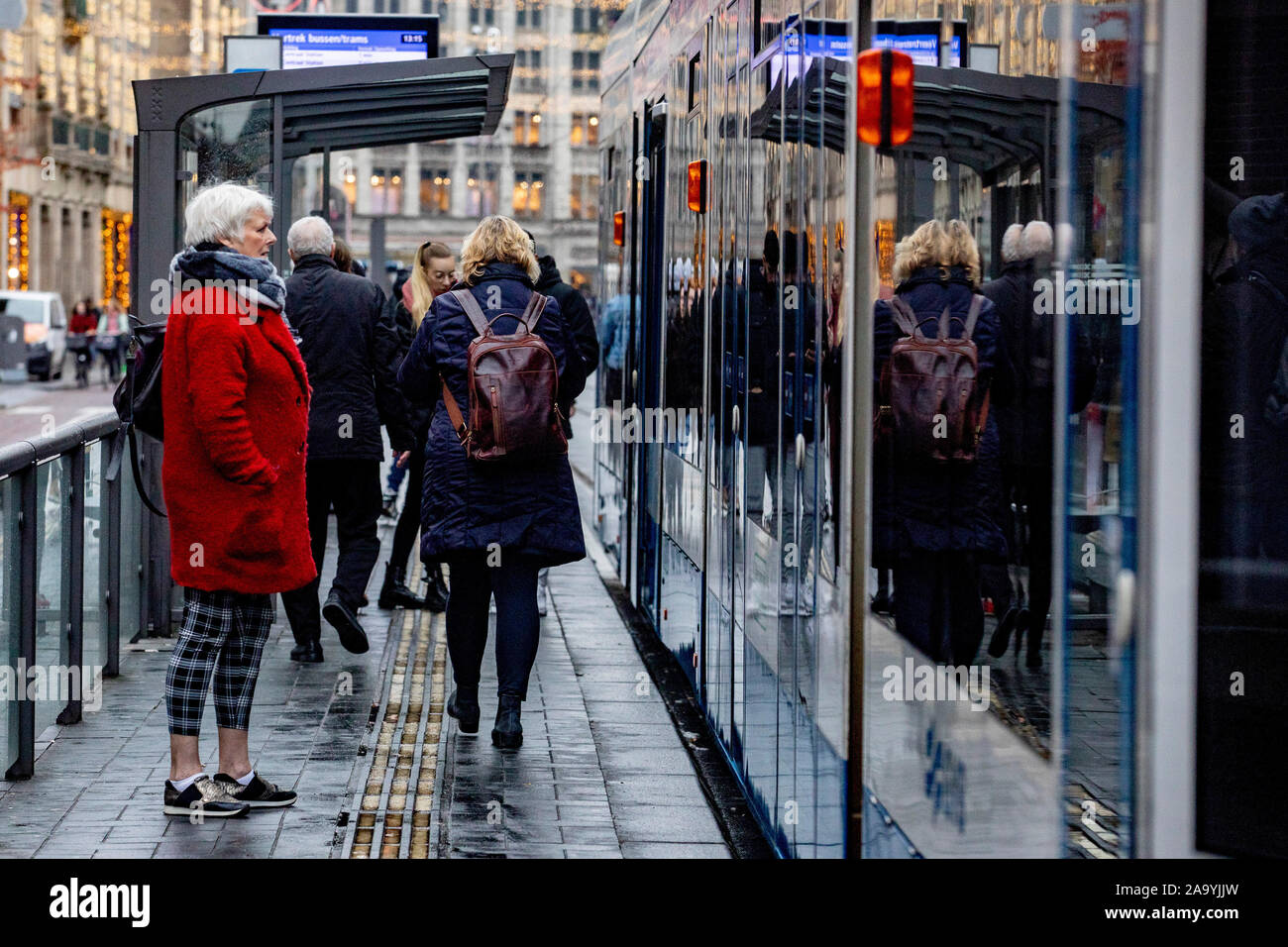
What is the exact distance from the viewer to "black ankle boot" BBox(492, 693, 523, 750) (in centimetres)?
687

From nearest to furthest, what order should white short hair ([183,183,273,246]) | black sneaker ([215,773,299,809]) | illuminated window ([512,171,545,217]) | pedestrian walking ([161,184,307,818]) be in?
1. pedestrian walking ([161,184,307,818])
2. white short hair ([183,183,273,246])
3. black sneaker ([215,773,299,809])
4. illuminated window ([512,171,545,217])

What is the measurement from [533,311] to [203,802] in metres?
2.01

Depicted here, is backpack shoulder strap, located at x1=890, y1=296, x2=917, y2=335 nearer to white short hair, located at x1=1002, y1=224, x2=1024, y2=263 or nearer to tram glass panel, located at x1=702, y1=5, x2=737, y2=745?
white short hair, located at x1=1002, y1=224, x2=1024, y2=263

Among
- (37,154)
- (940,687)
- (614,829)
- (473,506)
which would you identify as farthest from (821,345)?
(37,154)

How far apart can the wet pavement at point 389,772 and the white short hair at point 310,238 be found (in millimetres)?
1844

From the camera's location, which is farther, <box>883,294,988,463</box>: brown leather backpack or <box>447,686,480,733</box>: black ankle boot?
<box>447,686,480,733</box>: black ankle boot

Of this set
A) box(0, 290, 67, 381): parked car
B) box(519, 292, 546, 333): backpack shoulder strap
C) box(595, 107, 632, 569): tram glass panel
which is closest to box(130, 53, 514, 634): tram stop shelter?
box(595, 107, 632, 569): tram glass panel

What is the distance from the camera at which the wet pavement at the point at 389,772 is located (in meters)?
5.57

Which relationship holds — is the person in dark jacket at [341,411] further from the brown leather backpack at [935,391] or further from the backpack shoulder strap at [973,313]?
the backpack shoulder strap at [973,313]

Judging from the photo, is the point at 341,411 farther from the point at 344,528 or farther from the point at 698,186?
the point at 698,186

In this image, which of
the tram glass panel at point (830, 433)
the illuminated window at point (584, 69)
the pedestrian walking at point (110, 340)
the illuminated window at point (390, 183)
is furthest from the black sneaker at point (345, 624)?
the illuminated window at point (584, 69)

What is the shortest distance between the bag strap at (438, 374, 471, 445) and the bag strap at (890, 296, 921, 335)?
3.09 m

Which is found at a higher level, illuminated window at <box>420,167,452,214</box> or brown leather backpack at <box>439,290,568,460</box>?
illuminated window at <box>420,167,452,214</box>

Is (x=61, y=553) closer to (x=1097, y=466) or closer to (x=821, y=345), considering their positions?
(x=821, y=345)
